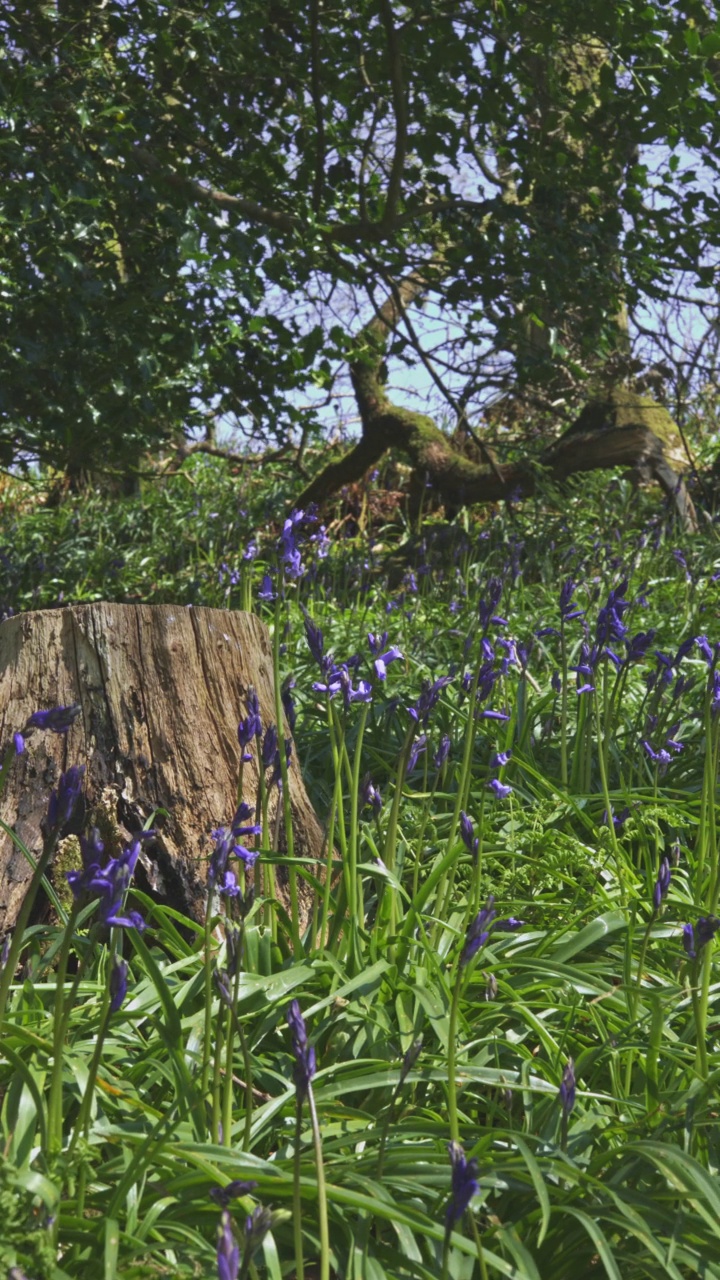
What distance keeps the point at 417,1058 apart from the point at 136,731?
115 centimetres

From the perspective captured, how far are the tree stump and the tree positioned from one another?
2.55 metres

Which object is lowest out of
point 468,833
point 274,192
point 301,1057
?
point 301,1057

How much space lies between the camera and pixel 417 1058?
2.00m

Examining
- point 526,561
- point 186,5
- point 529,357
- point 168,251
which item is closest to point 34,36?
point 186,5

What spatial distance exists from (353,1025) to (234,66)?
5.25m

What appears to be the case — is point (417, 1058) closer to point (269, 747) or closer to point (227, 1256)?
point (269, 747)

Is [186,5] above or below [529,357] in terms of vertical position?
above

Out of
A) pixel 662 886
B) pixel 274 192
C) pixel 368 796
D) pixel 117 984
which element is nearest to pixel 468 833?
pixel 662 886

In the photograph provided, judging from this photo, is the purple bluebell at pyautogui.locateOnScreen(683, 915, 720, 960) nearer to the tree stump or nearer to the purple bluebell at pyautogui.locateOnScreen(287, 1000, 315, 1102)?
the purple bluebell at pyautogui.locateOnScreen(287, 1000, 315, 1102)

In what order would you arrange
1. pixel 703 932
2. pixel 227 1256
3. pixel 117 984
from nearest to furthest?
pixel 227 1256, pixel 117 984, pixel 703 932

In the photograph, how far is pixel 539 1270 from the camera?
5.42 feet

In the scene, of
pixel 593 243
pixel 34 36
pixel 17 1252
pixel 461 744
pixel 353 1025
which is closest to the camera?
pixel 17 1252

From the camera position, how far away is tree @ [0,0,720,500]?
4.97 m

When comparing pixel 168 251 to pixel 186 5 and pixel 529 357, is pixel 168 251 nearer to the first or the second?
pixel 186 5
